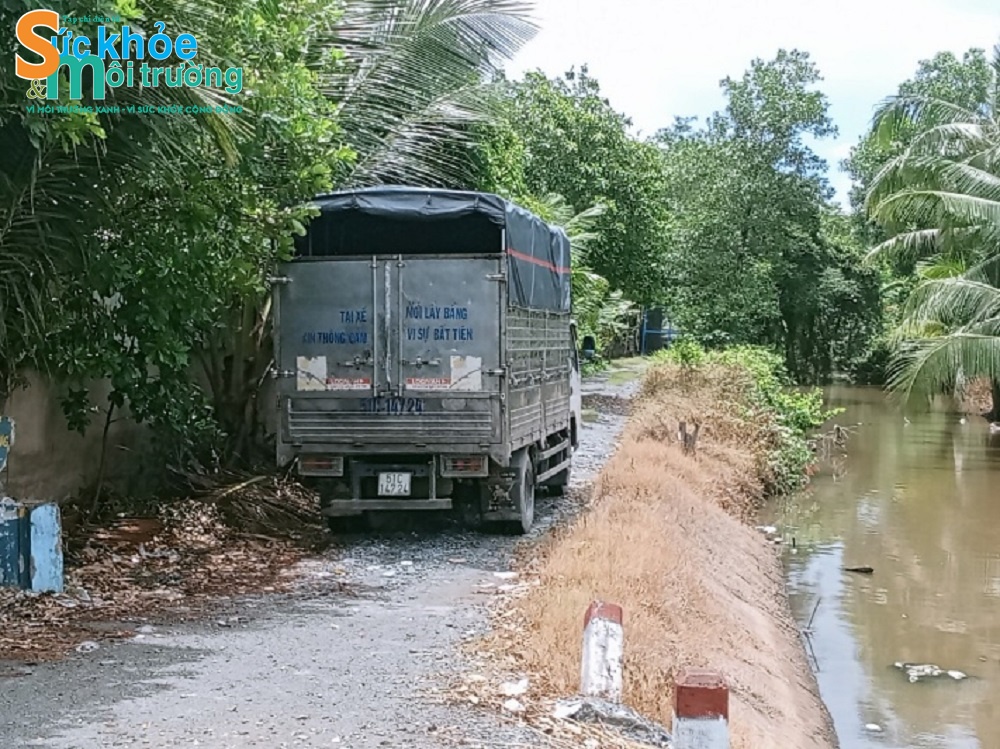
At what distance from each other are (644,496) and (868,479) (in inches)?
417

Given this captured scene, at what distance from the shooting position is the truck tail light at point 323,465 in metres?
10.4

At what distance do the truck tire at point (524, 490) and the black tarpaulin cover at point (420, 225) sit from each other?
145 cm

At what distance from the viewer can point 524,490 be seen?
442 inches

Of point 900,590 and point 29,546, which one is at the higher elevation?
point 29,546

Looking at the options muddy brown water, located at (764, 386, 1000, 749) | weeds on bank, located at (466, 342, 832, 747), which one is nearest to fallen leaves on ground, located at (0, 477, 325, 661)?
weeds on bank, located at (466, 342, 832, 747)

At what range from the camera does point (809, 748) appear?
8.23m

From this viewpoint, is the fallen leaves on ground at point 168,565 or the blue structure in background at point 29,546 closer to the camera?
the fallen leaves on ground at point 168,565

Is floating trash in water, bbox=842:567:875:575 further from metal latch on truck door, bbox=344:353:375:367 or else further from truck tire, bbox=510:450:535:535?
metal latch on truck door, bbox=344:353:375:367

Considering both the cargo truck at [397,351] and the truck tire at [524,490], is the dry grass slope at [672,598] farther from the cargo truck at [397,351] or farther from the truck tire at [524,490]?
the cargo truck at [397,351]

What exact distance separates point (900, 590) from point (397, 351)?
23.1 feet

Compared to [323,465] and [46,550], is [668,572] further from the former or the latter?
[46,550]

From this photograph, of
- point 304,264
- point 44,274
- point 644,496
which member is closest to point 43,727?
point 44,274

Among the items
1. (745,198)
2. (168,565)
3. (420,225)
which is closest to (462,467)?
(420,225)

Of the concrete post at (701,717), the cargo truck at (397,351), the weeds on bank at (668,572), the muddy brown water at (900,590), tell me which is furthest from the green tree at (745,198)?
the concrete post at (701,717)
